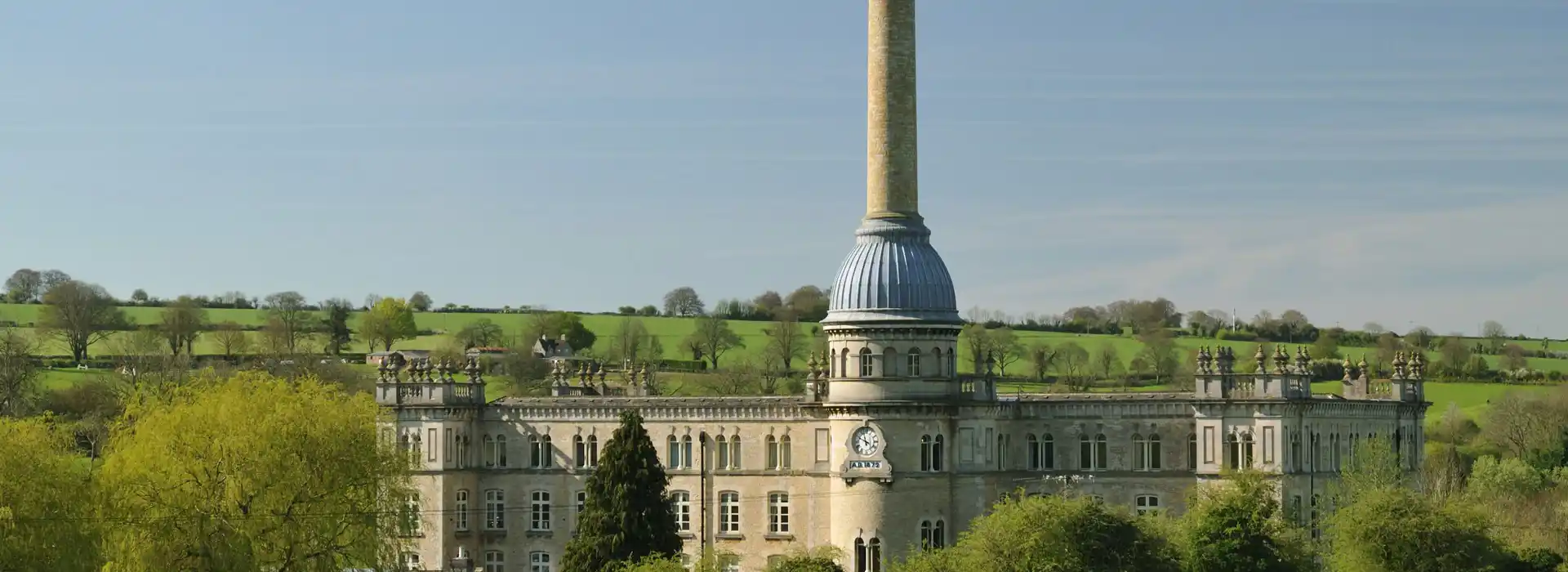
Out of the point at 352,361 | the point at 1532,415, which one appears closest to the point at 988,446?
the point at 1532,415

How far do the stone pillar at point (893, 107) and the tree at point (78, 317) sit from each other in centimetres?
8602

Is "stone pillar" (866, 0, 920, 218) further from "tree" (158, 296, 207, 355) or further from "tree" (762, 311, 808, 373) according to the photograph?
"tree" (158, 296, 207, 355)

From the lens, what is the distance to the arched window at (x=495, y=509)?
10188cm

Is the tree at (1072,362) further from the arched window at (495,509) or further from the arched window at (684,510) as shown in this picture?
the arched window at (495,509)

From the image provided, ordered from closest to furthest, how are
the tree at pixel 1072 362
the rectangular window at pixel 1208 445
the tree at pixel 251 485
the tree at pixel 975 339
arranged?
1. the tree at pixel 251 485
2. the rectangular window at pixel 1208 445
3. the tree at pixel 1072 362
4. the tree at pixel 975 339

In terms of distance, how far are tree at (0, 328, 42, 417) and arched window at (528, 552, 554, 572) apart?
4011 cm

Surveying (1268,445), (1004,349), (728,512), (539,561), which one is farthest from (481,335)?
(1268,445)

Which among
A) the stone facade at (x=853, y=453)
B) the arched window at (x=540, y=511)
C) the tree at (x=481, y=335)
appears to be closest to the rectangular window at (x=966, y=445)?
the stone facade at (x=853, y=453)

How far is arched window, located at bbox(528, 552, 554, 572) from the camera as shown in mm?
100938

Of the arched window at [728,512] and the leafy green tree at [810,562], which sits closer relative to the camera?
the leafy green tree at [810,562]

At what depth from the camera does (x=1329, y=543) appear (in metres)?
87.8

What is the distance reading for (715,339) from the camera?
17538 centimetres

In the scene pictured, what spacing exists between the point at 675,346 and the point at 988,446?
292 ft

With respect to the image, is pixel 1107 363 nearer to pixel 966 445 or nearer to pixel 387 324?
pixel 387 324
